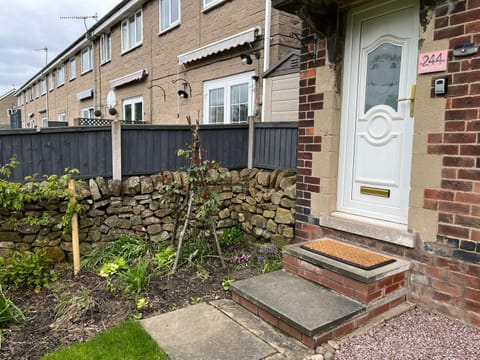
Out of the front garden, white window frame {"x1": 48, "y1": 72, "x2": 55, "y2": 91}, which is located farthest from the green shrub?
white window frame {"x1": 48, "y1": 72, "x2": 55, "y2": 91}

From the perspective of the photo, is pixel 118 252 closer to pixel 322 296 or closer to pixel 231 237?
pixel 231 237

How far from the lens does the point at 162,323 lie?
8.66 ft

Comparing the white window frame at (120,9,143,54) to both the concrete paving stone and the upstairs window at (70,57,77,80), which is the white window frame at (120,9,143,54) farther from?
the concrete paving stone

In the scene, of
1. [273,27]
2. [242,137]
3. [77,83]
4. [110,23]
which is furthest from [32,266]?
[77,83]

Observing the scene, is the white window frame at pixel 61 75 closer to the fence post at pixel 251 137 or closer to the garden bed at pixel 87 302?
the fence post at pixel 251 137

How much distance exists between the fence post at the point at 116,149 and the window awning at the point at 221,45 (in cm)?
335

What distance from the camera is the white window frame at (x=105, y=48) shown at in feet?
42.9

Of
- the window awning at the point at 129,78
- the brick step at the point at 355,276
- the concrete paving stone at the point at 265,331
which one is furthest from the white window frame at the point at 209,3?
the concrete paving stone at the point at 265,331

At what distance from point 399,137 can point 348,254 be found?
116cm

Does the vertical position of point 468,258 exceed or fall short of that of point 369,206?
it falls short

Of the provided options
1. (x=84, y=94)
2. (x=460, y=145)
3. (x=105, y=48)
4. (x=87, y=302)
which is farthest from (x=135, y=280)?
(x=84, y=94)

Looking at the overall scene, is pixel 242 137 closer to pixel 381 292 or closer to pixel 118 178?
pixel 118 178

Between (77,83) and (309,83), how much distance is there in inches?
647

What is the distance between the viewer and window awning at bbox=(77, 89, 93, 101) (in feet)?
49.3
